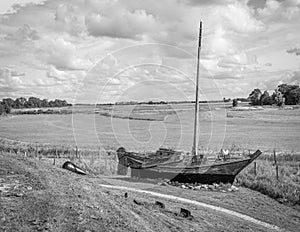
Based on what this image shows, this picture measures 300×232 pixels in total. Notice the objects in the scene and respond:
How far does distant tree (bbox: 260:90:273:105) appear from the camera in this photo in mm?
115688

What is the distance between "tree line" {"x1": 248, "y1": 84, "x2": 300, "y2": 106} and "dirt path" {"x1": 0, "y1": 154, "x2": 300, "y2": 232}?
97.2 meters

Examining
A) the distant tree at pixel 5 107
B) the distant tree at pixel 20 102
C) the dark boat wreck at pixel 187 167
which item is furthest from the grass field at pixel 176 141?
the distant tree at pixel 20 102

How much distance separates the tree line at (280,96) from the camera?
4227 inches

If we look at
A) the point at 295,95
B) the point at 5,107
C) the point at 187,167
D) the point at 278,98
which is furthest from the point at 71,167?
the point at 5,107

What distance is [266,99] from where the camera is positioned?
11775 cm

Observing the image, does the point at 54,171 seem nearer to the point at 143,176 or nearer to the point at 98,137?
the point at 143,176

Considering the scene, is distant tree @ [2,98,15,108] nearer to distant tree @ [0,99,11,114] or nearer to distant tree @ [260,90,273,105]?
distant tree @ [0,99,11,114]

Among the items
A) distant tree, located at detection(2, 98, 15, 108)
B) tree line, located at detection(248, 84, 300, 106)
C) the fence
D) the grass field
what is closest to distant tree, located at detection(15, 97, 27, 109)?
distant tree, located at detection(2, 98, 15, 108)

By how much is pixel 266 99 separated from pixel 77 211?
114m

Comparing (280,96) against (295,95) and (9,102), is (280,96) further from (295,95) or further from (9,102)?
(9,102)

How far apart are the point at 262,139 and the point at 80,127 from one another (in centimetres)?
3119

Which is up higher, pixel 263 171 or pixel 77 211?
pixel 77 211

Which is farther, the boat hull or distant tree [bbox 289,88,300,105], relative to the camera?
distant tree [bbox 289,88,300,105]

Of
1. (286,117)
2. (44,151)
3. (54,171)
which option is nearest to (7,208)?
(54,171)
